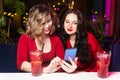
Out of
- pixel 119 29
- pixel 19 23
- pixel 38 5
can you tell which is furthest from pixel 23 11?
pixel 119 29

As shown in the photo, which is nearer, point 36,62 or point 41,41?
point 36,62

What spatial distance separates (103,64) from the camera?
1.76 metres

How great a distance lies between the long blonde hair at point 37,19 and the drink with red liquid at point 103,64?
0.43 m

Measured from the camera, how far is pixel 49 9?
1931mm

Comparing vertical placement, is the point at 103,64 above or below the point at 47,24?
below

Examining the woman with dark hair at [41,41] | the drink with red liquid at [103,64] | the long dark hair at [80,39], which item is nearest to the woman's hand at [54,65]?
the woman with dark hair at [41,41]

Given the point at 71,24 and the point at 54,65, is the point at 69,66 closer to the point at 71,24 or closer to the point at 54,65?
the point at 54,65

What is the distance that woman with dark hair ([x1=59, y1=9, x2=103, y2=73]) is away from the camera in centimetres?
189

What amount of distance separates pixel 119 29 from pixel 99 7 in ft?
1.74

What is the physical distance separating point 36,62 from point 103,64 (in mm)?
477

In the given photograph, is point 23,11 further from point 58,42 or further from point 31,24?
point 58,42

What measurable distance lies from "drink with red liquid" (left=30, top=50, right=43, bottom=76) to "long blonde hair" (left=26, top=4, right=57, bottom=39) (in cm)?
17

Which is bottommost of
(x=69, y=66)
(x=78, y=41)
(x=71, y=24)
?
(x=69, y=66)

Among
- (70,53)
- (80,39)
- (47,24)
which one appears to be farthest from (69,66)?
(47,24)
